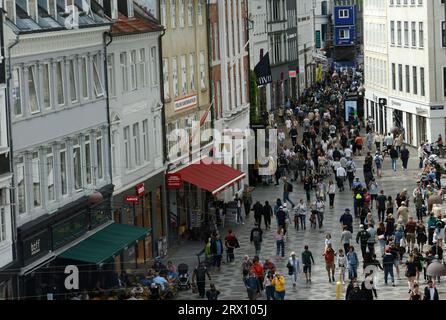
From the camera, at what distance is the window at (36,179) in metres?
37.8

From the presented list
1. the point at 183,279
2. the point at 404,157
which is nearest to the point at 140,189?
the point at 183,279

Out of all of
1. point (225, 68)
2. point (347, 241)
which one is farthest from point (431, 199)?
point (225, 68)

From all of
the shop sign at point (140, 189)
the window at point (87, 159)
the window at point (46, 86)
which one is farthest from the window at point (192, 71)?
the window at point (46, 86)

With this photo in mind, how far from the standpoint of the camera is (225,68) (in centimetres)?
6812

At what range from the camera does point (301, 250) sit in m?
50.8

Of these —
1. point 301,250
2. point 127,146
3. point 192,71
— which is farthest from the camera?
point 192,71

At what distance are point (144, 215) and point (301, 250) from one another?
578cm

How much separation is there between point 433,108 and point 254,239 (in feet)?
138

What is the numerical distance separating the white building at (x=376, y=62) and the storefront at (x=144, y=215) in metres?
50.0

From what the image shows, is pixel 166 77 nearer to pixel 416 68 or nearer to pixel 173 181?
pixel 173 181

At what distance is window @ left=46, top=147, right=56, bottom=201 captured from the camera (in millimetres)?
39188

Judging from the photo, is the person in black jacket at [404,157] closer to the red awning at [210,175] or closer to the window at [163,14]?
the red awning at [210,175]

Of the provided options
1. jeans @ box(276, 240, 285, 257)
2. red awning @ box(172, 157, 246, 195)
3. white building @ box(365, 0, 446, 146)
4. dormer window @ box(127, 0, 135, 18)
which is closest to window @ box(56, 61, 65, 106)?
dormer window @ box(127, 0, 135, 18)

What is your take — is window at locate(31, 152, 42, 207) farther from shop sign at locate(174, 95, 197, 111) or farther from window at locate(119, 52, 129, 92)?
shop sign at locate(174, 95, 197, 111)
